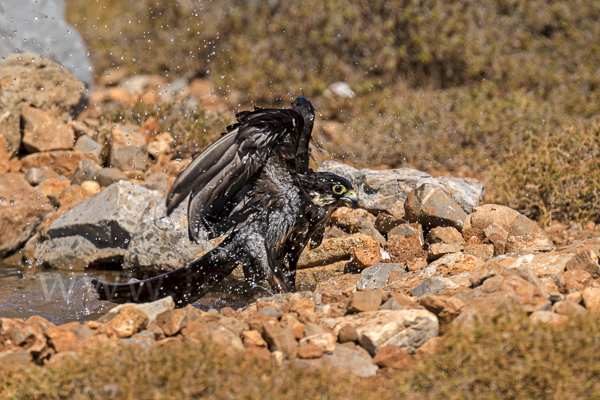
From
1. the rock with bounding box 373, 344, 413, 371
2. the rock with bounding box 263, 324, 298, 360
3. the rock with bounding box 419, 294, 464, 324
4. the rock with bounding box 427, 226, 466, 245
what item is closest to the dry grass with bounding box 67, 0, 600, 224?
the rock with bounding box 427, 226, 466, 245

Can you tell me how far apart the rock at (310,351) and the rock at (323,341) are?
1.5 inches

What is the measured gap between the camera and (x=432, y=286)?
→ 418cm

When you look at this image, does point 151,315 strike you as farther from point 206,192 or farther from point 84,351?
point 206,192

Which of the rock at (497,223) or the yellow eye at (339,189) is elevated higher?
the yellow eye at (339,189)

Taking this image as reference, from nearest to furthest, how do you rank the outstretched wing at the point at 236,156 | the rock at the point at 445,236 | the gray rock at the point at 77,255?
the outstretched wing at the point at 236,156 → the rock at the point at 445,236 → the gray rock at the point at 77,255

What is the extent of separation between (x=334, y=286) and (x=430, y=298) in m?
1.77

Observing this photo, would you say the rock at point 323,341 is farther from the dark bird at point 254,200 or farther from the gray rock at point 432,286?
the dark bird at point 254,200

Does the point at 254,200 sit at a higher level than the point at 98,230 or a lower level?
higher

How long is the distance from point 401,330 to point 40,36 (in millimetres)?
7797

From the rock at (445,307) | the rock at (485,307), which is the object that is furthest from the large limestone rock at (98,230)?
the rock at (485,307)

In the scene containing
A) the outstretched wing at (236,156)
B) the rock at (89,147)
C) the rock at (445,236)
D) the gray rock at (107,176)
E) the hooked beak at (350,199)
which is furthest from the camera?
the rock at (89,147)

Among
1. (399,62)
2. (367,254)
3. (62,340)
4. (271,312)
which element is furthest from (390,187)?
(399,62)

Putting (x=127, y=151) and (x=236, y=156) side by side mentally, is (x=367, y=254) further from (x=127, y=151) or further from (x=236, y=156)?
(x=127, y=151)

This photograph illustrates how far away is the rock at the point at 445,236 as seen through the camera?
5555 mm
